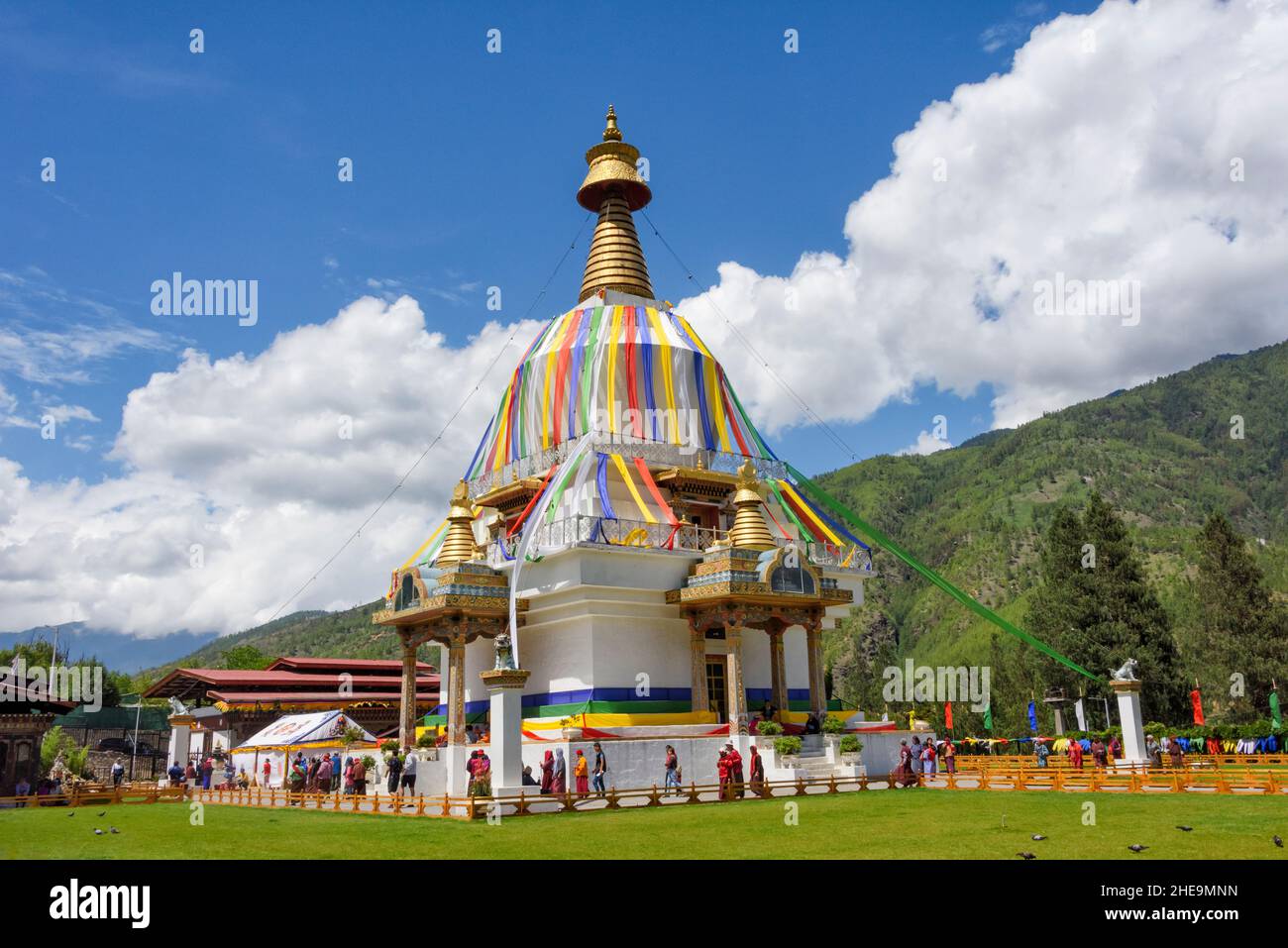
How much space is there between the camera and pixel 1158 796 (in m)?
20.7

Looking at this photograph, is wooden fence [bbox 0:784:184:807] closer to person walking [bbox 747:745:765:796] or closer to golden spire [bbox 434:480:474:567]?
golden spire [bbox 434:480:474:567]

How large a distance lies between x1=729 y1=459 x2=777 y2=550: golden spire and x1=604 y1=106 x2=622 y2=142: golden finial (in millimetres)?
16898

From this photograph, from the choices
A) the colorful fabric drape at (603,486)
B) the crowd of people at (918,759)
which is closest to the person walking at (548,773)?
the colorful fabric drape at (603,486)

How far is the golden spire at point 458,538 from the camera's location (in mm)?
29031

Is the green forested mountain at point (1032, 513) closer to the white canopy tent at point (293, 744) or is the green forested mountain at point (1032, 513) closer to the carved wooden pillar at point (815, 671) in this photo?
the carved wooden pillar at point (815, 671)

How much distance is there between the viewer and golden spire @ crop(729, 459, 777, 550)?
1123 inches

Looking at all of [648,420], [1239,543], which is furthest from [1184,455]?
[648,420]

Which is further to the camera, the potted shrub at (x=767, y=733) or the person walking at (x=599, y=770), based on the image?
the potted shrub at (x=767, y=733)

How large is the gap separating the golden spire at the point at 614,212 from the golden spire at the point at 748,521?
35.1 feet

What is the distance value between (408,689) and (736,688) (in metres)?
10.3

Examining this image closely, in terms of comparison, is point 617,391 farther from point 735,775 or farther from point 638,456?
point 735,775

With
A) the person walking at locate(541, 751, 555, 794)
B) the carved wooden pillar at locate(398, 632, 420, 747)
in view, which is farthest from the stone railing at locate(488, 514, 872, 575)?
the person walking at locate(541, 751, 555, 794)
